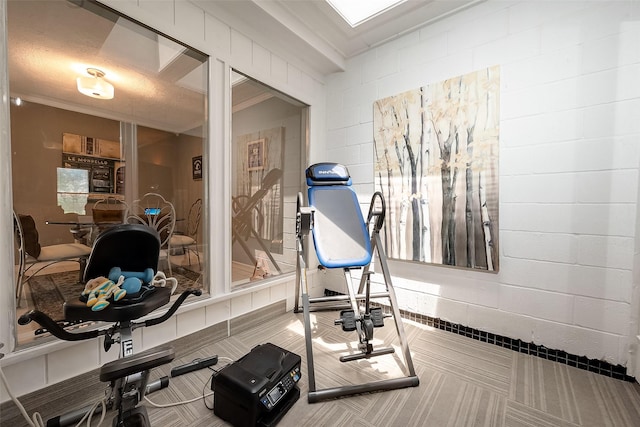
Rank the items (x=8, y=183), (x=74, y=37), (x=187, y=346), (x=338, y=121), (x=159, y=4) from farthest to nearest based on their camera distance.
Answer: (x=338, y=121) < (x=187, y=346) < (x=159, y=4) < (x=74, y=37) < (x=8, y=183)

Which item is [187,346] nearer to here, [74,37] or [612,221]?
[74,37]

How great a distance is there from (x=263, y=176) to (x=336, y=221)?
947 millimetres

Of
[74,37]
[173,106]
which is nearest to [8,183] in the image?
[74,37]

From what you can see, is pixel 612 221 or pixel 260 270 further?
pixel 260 270

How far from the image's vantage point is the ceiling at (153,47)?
1369 millimetres

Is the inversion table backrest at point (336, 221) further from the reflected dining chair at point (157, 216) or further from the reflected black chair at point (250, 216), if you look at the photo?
the reflected dining chair at point (157, 216)

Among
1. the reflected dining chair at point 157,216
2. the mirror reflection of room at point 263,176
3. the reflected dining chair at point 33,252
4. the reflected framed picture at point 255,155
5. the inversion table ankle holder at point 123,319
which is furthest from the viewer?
the reflected framed picture at point 255,155

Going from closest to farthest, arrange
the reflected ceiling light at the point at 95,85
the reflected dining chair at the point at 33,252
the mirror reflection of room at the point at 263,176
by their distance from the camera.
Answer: the reflected dining chair at the point at 33,252 < the reflected ceiling light at the point at 95,85 < the mirror reflection of room at the point at 263,176

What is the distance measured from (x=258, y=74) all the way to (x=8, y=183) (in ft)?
5.90

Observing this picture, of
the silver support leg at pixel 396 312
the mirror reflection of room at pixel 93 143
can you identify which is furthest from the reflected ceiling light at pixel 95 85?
the silver support leg at pixel 396 312

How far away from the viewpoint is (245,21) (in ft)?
6.81

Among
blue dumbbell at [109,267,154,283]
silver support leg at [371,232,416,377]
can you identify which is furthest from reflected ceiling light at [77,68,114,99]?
silver support leg at [371,232,416,377]

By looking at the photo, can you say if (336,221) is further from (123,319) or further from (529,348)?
(529,348)

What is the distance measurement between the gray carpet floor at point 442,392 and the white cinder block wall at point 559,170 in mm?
247
